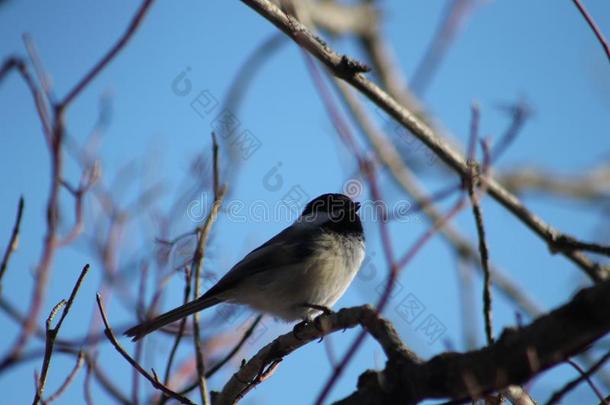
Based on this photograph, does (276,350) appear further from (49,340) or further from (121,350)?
(49,340)

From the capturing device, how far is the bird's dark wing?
4789mm

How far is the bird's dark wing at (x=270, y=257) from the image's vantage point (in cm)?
479

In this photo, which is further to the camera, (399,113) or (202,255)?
(399,113)

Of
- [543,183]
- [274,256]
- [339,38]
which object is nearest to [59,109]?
[274,256]

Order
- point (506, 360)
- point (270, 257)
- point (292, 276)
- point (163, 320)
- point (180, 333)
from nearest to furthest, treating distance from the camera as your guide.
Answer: point (506, 360) → point (180, 333) → point (163, 320) → point (292, 276) → point (270, 257)

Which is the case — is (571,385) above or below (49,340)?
below

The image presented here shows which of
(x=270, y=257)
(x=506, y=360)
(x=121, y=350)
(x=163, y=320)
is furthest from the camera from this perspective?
(x=270, y=257)

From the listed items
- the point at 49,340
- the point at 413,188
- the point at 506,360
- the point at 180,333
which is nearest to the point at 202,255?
the point at 180,333

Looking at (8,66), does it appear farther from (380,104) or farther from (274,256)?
(274,256)

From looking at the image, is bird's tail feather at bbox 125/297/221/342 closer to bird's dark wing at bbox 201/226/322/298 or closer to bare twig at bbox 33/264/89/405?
bird's dark wing at bbox 201/226/322/298

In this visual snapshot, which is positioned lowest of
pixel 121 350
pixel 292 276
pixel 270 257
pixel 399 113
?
pixel 121 350

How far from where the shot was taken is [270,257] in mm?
5012

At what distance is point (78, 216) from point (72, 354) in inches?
34.8

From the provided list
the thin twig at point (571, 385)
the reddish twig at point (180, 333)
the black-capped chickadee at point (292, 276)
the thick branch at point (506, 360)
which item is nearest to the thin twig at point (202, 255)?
the reddish twig at point (180, 333)
